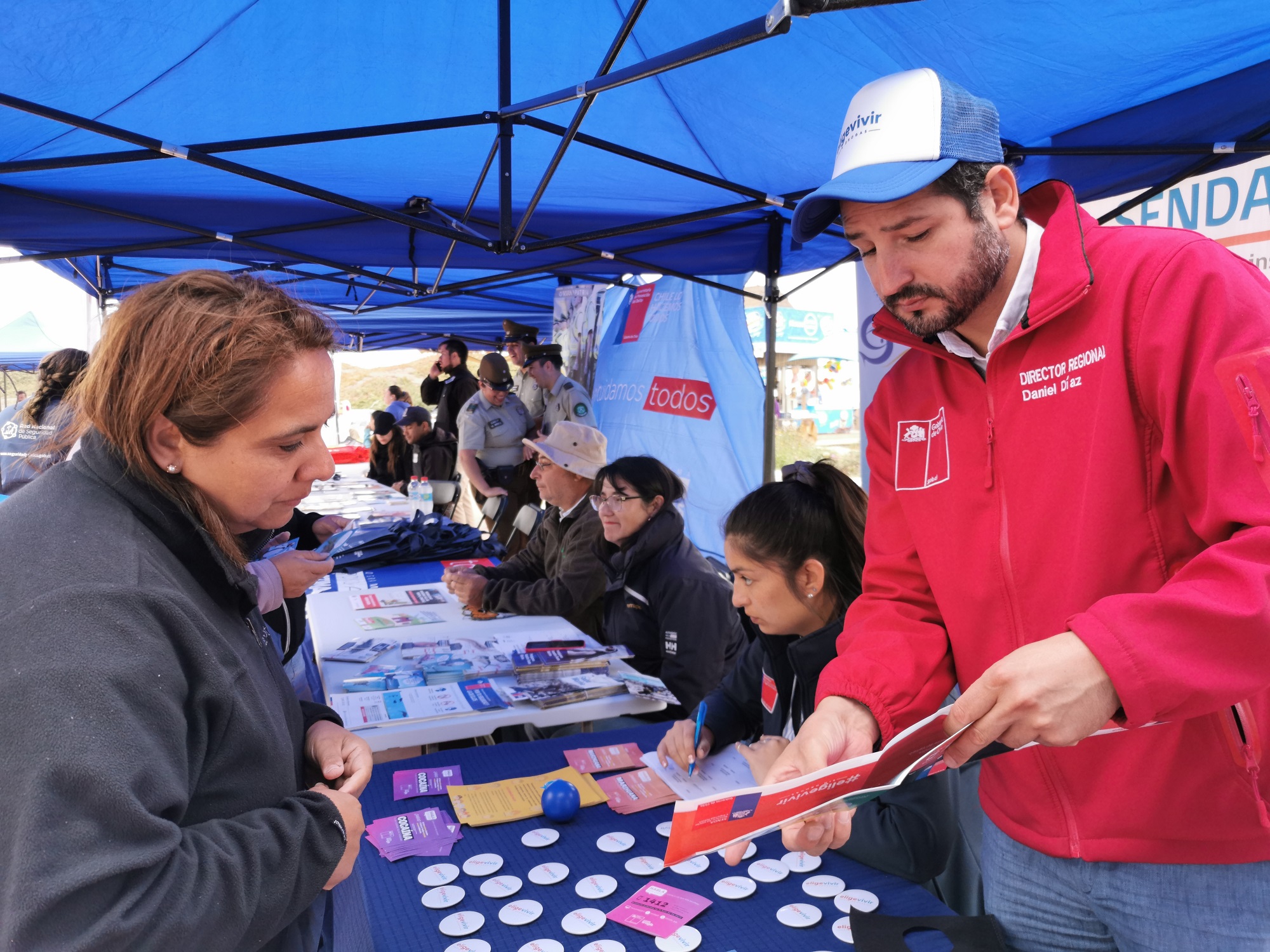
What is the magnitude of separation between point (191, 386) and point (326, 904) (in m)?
0.86

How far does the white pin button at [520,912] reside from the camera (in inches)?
53.5

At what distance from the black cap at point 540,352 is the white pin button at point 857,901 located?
5.51 m

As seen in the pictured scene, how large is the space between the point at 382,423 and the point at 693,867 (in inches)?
311

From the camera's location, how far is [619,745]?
2074mm

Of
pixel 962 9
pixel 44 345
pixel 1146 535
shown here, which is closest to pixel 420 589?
pixel 962 9

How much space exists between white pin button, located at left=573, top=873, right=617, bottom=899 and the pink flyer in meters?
0.04

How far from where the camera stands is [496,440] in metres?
6.35

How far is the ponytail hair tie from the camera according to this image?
6.93 feet

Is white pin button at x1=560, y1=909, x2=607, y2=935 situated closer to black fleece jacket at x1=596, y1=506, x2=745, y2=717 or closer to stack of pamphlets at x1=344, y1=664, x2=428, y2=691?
stack of pamphlets at x1=344, y1=664, x2=428, y2=691

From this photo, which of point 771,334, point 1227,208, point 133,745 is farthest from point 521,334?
point 133,745

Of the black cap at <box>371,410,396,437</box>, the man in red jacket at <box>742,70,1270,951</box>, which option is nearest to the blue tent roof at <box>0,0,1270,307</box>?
the man in red jacket at <box>742,70,1270,951</box>

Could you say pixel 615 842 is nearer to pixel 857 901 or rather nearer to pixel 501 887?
pixel 501 887

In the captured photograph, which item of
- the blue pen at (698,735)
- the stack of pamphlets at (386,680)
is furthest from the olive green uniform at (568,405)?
the blue pen at (698,735)

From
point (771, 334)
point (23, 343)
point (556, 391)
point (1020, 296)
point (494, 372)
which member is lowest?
point (1020, 296)
